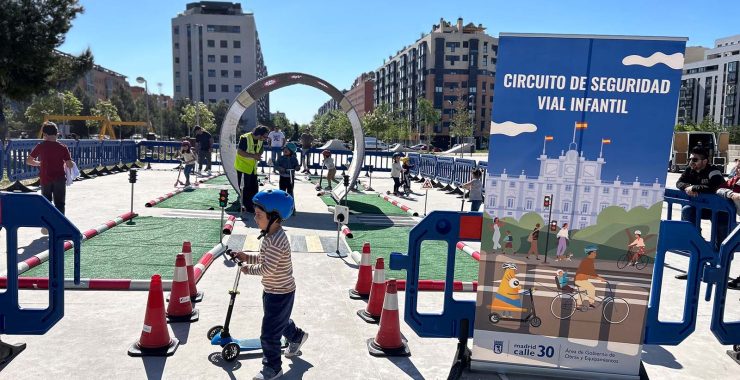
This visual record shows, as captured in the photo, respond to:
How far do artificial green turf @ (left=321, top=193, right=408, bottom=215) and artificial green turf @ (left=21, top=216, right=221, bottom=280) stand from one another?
14.4 ft

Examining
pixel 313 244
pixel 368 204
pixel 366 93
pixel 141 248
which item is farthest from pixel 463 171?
→ pixel 366 93

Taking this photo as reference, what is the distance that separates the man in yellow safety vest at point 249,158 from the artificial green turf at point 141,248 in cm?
160

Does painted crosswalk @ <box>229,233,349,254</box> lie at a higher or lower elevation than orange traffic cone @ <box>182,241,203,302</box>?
lower

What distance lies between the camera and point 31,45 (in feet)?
94.0

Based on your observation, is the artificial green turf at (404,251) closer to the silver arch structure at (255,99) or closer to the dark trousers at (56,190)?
the silver arch structure at (255,99)

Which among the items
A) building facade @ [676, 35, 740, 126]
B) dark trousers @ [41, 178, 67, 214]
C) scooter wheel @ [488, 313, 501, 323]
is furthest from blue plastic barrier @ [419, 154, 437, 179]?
building facade @ [676, 35, 740, 126]

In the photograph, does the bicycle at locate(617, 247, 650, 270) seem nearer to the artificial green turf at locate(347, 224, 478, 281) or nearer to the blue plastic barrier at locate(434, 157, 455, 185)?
the artificial green turf at locate(347, 224, 478, 281)

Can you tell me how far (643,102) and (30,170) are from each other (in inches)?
730

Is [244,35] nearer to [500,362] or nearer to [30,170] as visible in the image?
[30,170]

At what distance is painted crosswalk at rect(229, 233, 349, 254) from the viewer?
8.91 metres

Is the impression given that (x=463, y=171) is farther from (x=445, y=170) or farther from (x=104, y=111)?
(x=104, y=111)

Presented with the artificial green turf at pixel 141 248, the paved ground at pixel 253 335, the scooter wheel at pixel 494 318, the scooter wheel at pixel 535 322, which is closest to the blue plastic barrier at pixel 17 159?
the artificial green turf at pixel 141 248

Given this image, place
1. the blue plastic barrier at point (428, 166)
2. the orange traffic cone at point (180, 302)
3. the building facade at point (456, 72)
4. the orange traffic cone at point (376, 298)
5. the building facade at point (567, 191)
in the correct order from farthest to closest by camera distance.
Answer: the building facade at point (456, 72), the blue plastic barrier at point (428, 166), the orange traffic cone at point (376, 298), the orange traffic cone at point (180, 302), the building facade at point (567, 191)

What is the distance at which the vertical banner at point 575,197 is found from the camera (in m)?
3.80
